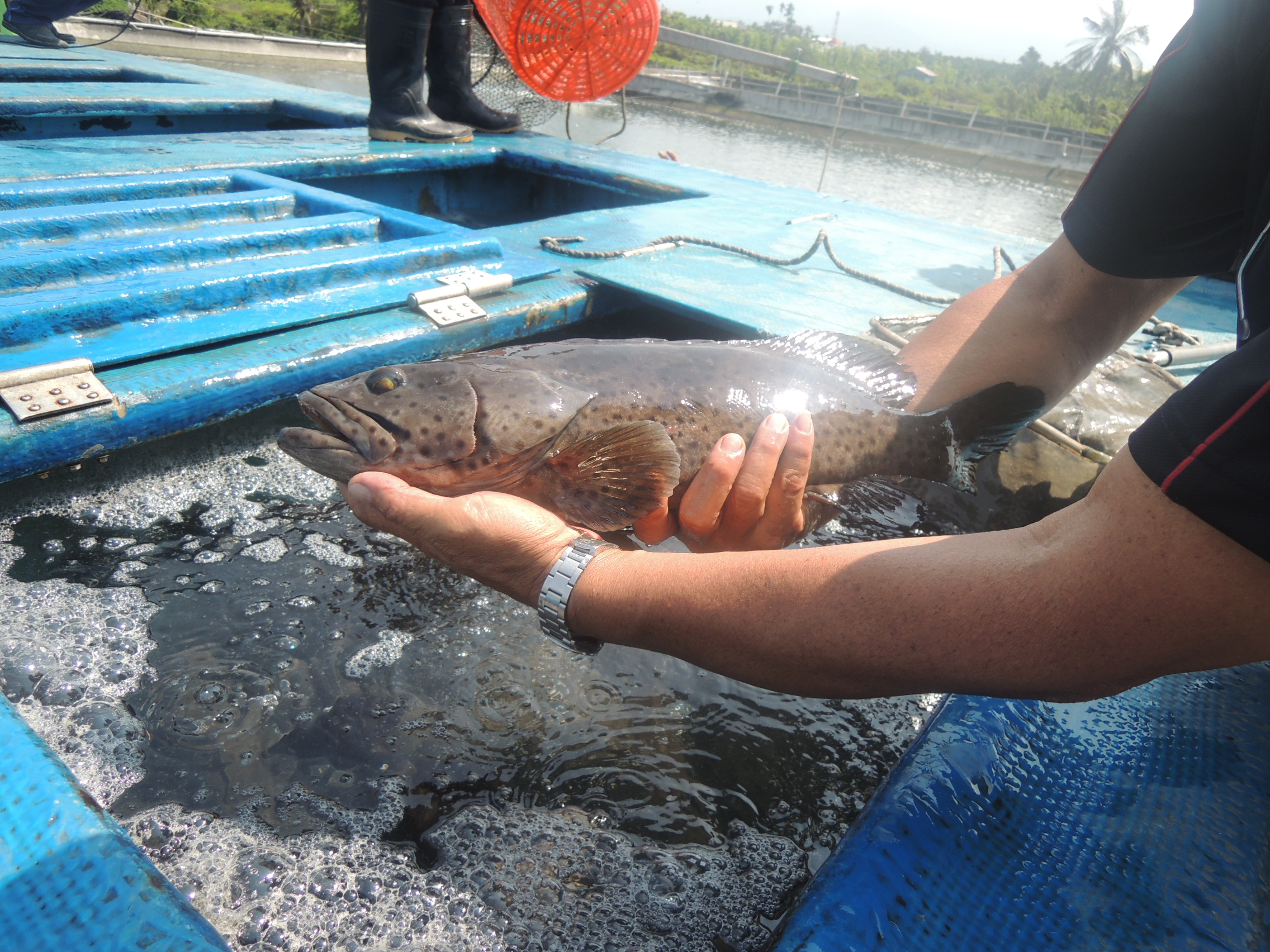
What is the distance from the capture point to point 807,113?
4400 centimetres

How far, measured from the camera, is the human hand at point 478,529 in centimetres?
196

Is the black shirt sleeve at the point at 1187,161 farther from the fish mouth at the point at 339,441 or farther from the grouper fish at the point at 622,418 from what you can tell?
the fish mouth at the point at 339,441

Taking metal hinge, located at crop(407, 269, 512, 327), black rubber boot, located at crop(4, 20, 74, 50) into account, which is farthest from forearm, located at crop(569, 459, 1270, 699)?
black rubber boot, located at crop(4, 20, 74, 50)

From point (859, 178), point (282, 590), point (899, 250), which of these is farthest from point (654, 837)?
point (859, 178)

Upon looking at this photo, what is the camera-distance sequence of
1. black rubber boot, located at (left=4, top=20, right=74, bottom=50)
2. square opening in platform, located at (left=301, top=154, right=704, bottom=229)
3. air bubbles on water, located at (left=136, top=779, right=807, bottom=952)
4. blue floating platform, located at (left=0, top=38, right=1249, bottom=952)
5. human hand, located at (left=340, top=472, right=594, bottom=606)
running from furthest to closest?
black rubber boot, located at (left=4, top=20, right=74, bottom=50), square opening in platform, located at (left=301, top=154, right=704, bottom=229), human hand, located at (left=340, top=472, right=594, bottom=606), air bubbles on water, located at (left=136, top=779, right=807, bottom=952), blue floating platform, located at (left=0, top=38, right=1249, bottom=952)

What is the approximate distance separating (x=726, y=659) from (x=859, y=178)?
25476 mm

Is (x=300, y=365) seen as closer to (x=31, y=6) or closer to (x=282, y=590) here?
(x=282, y=590)

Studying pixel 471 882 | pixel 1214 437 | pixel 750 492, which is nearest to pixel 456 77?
pixel 750 492

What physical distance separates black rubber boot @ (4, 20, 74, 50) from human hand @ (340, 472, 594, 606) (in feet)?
39.5

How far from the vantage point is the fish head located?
222 cm

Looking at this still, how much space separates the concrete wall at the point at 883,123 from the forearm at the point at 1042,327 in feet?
136

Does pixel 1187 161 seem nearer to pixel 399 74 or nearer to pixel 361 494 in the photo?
pixel 361 494

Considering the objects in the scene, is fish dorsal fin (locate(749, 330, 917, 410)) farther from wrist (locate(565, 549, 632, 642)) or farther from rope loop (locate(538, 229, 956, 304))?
rope loop (locate(538, 229, 956, 304))

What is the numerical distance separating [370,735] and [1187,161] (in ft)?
9.35
